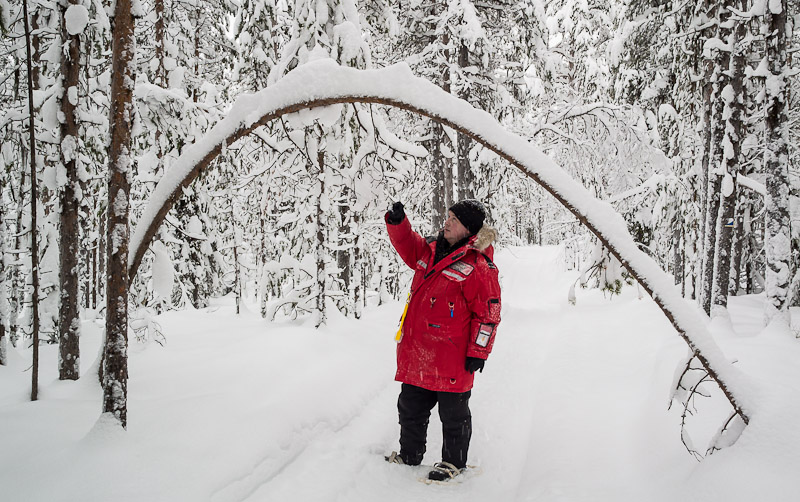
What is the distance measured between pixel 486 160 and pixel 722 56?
4846 mm

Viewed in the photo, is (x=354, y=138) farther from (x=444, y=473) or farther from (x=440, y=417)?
(x=444, y=473)

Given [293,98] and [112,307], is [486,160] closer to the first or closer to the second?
[293,98]

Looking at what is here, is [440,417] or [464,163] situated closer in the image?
[440,417]

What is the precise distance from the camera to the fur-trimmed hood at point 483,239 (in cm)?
355

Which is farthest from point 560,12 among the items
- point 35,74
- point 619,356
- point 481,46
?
point 35,74

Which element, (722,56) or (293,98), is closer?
Answer: (293,98)

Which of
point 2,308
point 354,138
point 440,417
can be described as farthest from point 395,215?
point 2,308

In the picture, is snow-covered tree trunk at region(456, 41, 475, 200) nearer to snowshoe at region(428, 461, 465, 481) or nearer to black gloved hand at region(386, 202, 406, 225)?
black gloved hand at region(386, 202, 406, 225)

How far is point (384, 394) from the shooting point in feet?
17.1

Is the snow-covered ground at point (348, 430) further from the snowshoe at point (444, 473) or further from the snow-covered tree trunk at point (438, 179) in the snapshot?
the snow-covered tree trunk at point (438, 179)

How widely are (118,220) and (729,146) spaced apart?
9492mm

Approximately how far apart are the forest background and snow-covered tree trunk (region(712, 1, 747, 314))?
0.04 meters

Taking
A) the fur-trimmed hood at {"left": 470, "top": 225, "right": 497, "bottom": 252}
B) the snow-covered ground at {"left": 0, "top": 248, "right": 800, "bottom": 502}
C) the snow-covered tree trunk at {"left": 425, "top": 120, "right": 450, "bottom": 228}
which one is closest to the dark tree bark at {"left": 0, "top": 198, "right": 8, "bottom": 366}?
the snow-covered ground at {"left": 0, "top": 248, "right": 800, "bottom": 502}

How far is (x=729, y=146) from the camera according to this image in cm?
761
